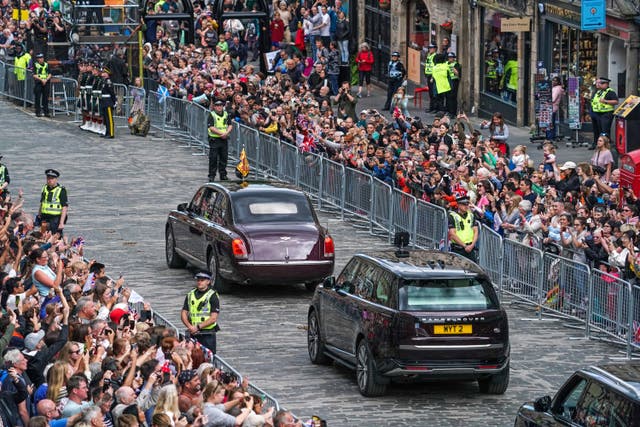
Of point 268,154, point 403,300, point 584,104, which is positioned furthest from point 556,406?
point 584,104

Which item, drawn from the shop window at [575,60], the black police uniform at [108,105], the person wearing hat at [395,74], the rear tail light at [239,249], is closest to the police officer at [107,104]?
the black police uniform at [108,105]

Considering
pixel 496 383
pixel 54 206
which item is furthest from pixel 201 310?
pixel 54 206

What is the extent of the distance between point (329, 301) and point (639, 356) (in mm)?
4094

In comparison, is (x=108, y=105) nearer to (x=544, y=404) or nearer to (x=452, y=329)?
(x=452, y=329)

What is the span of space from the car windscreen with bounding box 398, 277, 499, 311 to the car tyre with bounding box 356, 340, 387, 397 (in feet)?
2.62

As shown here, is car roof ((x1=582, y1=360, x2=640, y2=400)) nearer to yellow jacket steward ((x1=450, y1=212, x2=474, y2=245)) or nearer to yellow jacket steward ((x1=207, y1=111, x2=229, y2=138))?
yellow jacket steward ((x1=450, y1=212, x2=474, y2=245))

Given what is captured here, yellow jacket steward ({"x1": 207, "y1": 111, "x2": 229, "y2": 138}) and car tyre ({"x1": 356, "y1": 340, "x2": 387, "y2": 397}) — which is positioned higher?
yellow jacket steward ({"x1": 207, "y1": 111, "x2": 229, "y2": 138})

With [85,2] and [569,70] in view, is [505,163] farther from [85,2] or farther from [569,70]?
[85,2]

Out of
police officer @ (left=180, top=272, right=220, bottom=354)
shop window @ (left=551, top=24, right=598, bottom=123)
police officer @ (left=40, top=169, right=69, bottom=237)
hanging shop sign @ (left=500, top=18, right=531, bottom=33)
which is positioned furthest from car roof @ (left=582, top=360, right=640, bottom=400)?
hanging shop sign @ (left=500, top=18, right=531, bottom=33)

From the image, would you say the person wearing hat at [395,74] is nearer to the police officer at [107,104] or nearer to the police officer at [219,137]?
the police officer at [107,104]

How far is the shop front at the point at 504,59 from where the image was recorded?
4300cm

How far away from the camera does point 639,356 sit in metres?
22.2

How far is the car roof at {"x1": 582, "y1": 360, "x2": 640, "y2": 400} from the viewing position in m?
14.3

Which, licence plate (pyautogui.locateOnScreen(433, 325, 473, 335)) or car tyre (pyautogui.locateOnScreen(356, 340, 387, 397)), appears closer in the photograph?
licence plate (pyautogui.locateOnScreen(433, 325, 473, 335))
